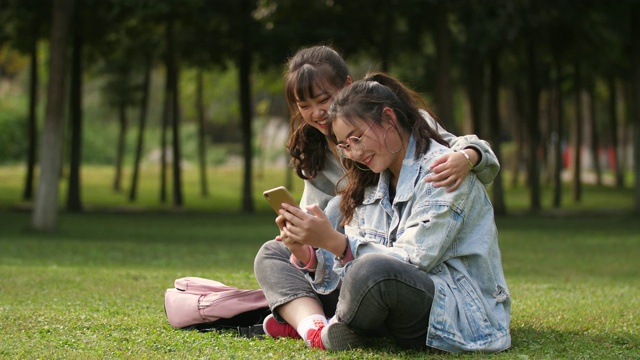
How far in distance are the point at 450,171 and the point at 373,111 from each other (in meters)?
0.53

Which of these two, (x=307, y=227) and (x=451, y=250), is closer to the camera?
(x=307, y=227)

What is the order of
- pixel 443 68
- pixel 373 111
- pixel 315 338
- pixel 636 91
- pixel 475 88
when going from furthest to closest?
pixel 475 88, pixel 636 91, pixel 443 68, pixel 315 338, pixel 373 111

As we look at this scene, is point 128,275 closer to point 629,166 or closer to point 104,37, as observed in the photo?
point 104,37

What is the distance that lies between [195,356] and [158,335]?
31.4 inches

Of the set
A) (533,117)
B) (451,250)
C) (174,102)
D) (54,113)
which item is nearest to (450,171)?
(451,250)

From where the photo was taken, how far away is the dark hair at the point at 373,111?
16.9 ft

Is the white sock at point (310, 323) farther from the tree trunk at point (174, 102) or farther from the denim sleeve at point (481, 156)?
the tree trunk at point (174, 102)

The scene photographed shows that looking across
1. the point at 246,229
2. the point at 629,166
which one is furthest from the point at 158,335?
the point at 629,166

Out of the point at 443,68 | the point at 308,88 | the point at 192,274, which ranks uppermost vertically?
the point at 443,68

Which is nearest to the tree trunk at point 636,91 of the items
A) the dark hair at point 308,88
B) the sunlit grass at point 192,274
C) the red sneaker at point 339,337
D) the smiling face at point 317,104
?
the sunlit grass at point 192,274

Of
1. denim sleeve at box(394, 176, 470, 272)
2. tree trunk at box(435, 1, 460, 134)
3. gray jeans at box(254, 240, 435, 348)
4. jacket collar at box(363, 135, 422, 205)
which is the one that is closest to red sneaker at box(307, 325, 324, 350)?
gray jeans at box(254, 240, 435, 348)

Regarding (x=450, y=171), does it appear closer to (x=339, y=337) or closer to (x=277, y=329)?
(x=339, y=337)

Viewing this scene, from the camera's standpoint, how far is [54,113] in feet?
57.1

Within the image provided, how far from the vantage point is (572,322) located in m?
6.66
